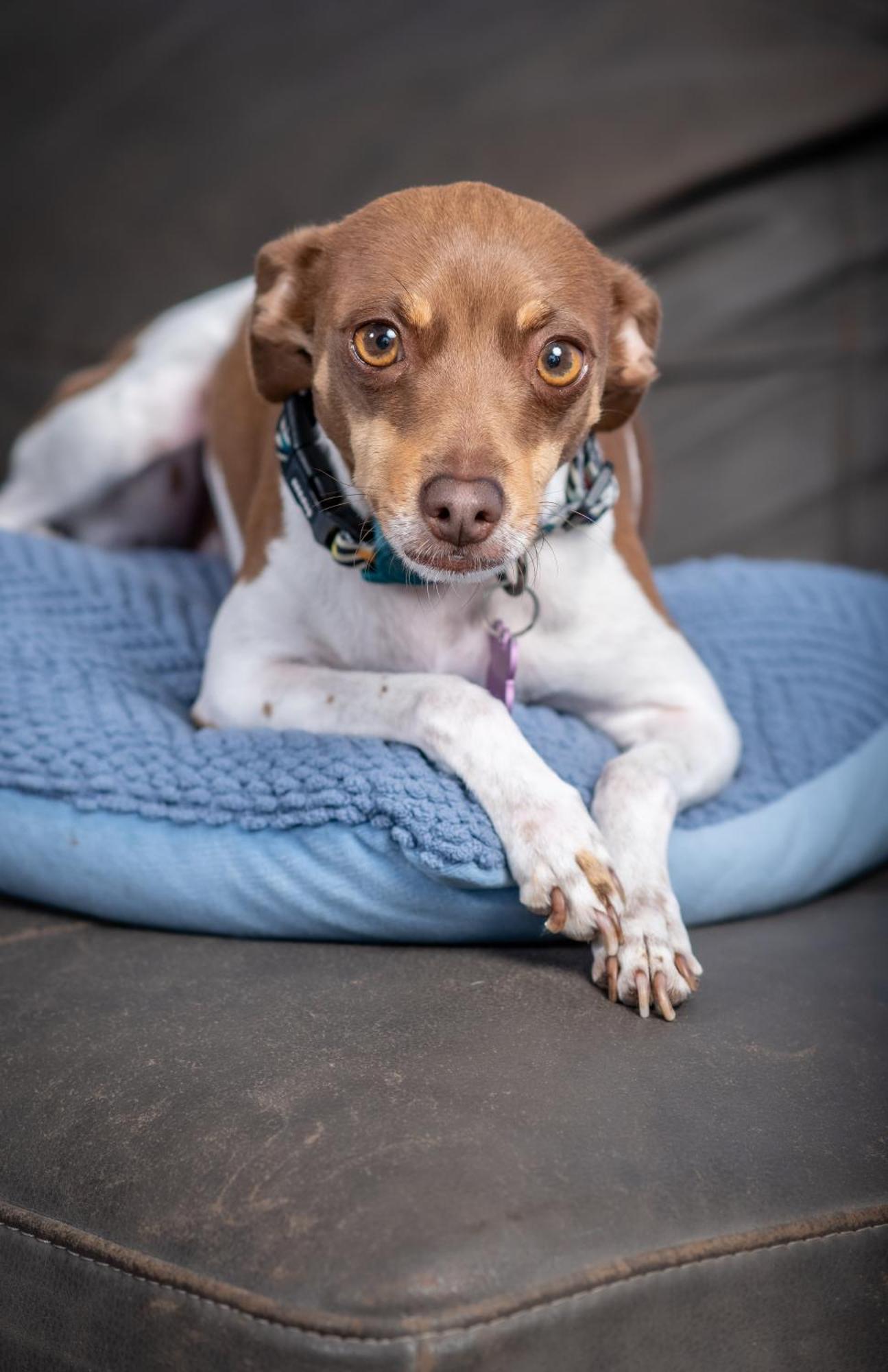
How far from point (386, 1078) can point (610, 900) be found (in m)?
0.35

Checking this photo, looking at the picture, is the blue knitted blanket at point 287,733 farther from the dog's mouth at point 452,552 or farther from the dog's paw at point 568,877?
the dog's mouth at point 452,552

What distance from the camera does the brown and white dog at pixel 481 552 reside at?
70.1 inches

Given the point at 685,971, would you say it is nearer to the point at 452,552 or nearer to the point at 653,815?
the point at 653,815

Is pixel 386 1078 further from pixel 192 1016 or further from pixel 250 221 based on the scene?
pixel 250 221

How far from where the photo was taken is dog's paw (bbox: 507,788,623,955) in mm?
1744

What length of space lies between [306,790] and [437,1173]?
695 mm

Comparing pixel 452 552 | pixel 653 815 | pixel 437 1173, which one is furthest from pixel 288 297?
pixel 437 1173

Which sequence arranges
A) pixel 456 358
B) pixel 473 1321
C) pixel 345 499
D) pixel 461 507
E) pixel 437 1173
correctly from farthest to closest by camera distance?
pixel 345 499 < pixel 456 358 < pixel 461 507 < pixel 437 1173 < pixel 473 1321

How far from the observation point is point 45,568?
2.63 meters

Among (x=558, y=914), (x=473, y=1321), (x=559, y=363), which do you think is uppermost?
(x=559, y=363)

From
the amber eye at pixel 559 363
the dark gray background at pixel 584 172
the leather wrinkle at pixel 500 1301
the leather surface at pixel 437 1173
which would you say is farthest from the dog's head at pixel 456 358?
the dark gray background at pixel 584 172

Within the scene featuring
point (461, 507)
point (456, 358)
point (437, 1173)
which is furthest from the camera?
point (456, 358)

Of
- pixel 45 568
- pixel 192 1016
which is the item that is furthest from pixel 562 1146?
pixel 45 568

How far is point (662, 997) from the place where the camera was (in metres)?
1.74
